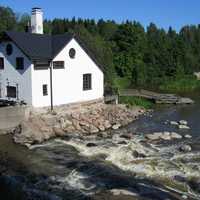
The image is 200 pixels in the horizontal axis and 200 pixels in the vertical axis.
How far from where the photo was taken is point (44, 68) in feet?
100

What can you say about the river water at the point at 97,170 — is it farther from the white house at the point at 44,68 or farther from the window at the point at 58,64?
the window at the point at 58,64

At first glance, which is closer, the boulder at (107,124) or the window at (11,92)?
the boulder at (107,124)

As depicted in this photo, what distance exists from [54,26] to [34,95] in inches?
2600

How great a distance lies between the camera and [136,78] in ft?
200

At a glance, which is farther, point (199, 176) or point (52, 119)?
point (52, 119)

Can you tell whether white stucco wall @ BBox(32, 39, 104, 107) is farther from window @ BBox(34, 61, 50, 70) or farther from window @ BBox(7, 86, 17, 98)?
window @ BBox(7, 86, 17, 98)

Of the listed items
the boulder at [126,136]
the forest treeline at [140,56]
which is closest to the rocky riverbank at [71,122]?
the boulder at [126,136]

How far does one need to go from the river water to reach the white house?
5452 millimetres

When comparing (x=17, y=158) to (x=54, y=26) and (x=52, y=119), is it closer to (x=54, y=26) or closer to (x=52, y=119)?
(x=52, y=119)

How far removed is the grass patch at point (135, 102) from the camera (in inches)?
1510

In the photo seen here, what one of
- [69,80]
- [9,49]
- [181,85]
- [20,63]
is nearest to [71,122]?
[69,80]

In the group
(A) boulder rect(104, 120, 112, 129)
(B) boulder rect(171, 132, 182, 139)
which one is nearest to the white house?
A: (A) boulder rect(104, 120, 112, 129)

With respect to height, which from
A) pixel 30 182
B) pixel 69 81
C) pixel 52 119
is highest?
pixel 69 81

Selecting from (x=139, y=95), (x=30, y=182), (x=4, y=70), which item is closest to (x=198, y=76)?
(x=139, y=95)
